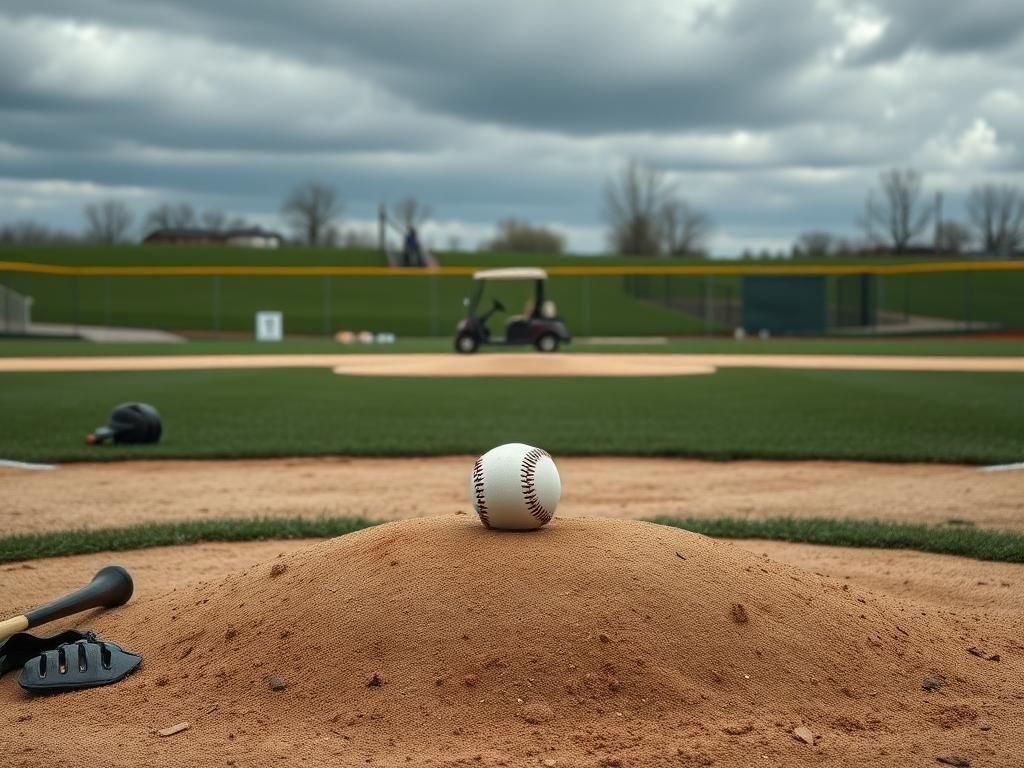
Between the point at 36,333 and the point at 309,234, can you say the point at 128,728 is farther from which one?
the point at 309,234

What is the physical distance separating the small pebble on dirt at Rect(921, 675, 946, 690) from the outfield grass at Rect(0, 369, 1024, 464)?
6170 millimetres

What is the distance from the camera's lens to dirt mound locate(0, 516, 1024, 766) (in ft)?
10.6

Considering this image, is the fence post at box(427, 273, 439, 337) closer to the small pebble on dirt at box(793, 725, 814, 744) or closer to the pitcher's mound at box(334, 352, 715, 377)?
the pitcher's mound at box(334, 352, 715, 377)

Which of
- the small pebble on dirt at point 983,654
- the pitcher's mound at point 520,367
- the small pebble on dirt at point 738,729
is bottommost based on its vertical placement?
the small pebble on dirt at point 983,654

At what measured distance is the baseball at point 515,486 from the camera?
4000 millimetres

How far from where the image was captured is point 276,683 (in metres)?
3.64

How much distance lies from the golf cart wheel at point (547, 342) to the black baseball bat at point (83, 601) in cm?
2147

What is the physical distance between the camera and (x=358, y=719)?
11.1 feet

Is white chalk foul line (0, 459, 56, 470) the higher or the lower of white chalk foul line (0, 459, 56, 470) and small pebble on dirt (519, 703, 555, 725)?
the higher

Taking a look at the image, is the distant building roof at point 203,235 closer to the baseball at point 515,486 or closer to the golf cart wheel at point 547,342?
the golf cart wheel at point 547,342

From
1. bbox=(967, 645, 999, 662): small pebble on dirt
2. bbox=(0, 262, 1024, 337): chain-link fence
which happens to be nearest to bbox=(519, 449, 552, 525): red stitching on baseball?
bbox=(967, 645, 999, 662): small pebble on dirt

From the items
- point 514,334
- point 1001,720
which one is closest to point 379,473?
point 1001,720

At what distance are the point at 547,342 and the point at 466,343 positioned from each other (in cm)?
212

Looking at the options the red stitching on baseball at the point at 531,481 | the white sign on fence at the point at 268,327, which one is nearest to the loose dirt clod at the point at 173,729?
the red stitching on baseball at the point at 531,481
